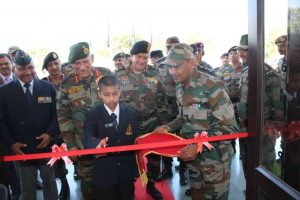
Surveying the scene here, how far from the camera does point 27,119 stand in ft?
9.88

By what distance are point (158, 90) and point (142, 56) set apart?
19.1 inches

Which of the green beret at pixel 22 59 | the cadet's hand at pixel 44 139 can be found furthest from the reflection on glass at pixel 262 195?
the green beret at pixel 22 59

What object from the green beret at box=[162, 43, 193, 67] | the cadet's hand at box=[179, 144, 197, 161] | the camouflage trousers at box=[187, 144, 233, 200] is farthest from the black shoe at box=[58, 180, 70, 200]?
the green beret at box=[162, 43, 193, 67]

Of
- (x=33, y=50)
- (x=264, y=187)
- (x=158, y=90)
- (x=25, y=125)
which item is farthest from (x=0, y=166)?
(x=33, y=50)

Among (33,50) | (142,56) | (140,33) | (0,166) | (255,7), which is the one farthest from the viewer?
(140,33)

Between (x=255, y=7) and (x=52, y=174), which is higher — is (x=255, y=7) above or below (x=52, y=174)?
above

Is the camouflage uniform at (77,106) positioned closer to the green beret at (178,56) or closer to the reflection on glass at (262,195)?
the green beret at (178,56)

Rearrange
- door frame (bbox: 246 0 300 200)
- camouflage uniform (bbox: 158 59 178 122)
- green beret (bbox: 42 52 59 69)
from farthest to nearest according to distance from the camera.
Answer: green beret (bbox: 42 52 59 69) < camouflage uniform (bbox: 158 59 178 122) < door frame (bbox: 246 0 300 200)

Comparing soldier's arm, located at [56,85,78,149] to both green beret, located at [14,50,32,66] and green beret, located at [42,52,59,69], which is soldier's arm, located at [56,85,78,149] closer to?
green beret, located at [14,50,32,66]

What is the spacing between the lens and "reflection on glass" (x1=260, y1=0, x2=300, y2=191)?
5.73 feet

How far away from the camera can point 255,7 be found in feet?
5.65

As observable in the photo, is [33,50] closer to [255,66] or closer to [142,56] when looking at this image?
[142,56]

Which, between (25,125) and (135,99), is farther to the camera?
(135,99)

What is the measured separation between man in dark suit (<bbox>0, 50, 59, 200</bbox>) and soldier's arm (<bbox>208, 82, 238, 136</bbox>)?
5.40 feet
